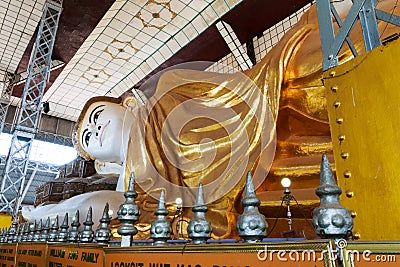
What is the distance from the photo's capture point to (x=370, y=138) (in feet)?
2.98

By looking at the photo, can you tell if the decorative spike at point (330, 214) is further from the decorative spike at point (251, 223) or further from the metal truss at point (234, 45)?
the metal truss at point (234, 45)

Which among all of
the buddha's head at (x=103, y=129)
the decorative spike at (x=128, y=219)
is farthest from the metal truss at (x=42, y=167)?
the decorative spike at (x=128, y=219)

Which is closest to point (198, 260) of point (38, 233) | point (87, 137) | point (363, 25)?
point (363, 25)

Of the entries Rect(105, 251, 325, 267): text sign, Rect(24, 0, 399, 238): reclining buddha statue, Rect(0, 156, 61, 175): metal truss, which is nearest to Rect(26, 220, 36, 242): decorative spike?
Rect(24, 0, 399, 238): reclining buddha statue

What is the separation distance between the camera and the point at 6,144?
1282 centimetres

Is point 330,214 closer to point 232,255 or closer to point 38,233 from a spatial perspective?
point 232,255

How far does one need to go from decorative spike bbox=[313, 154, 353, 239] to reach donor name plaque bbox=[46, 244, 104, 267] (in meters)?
0.69

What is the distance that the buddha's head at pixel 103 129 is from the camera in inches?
131

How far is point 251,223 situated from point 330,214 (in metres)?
0.16

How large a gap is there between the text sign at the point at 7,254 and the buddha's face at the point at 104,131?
135cm

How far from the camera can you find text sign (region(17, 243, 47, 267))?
1.47 metres

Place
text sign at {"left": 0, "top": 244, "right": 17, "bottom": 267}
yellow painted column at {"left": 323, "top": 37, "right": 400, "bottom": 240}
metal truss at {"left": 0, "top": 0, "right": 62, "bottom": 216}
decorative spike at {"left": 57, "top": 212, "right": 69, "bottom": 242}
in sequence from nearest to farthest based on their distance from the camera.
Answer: yellow painted column at {"left": 323, "top": 37, "right": 400, "bottom": 240}
decorative spike at {"left": 57, "top": 212, "right": 69, "bottom": 242}
text sign at {"left": 0, "top": 244, "right": 17, "bottom": 267}
metal truss at {"left": 0, "top": 0, "right": 62, "bottom": 216}

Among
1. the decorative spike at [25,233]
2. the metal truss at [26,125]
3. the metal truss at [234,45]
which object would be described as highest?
the metal truss at [234,45]

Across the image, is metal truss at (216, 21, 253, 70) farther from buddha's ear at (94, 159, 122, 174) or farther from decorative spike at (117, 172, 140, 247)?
decorative spike at (117, 172, 140, 247)
